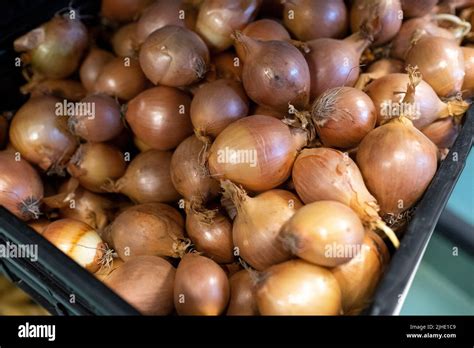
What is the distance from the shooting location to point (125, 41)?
1264 mm

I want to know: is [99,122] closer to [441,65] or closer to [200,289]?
[200,289]

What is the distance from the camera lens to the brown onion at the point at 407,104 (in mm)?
905

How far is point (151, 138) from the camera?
3.39 ft

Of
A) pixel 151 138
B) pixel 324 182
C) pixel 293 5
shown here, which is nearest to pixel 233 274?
pixel 324 182

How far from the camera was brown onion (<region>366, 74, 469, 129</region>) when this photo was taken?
2.97 ft

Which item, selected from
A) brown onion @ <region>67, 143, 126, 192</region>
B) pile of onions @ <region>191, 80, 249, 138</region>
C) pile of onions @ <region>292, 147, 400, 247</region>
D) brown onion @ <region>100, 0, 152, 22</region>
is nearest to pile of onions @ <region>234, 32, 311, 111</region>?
pile of onions @ <region>191, 80, 249, 138</region>

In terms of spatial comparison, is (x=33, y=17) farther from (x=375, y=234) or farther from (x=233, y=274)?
(x=375, y=234)

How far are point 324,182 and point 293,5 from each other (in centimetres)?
53

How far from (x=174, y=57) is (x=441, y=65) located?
58cm

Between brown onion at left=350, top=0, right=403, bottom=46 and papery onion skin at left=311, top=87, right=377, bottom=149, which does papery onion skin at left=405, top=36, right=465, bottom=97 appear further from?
papery onion skin at left=311, top=87, right=377, bottom=149

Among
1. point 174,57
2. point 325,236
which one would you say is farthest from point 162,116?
point 325,236

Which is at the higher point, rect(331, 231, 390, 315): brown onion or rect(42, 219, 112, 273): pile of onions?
rect(331, 231, 390, 315): brown onion

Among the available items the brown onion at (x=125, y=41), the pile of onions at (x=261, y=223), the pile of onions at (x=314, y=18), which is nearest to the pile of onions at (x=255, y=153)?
the pile of onions at (x=261, y=223)

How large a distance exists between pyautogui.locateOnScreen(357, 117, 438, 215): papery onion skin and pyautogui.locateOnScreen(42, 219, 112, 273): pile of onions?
55 cm
